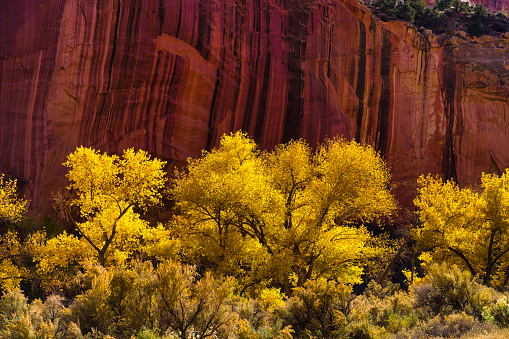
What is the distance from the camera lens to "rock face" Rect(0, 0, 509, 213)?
26406 millimetres

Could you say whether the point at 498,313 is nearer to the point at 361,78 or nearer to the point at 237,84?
the point at 237,84

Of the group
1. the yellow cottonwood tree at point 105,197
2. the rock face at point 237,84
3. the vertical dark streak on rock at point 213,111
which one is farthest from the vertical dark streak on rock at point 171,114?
the yellow cottonwood tree at point 105,197

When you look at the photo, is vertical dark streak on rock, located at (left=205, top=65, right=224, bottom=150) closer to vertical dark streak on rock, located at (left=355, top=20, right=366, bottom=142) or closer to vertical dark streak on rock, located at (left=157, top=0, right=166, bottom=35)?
vertical dark streak on rock, located at (left=157, top=0, right=166, bottom=35)

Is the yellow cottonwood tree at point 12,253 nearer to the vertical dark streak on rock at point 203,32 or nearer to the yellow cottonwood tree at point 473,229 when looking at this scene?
the vertical dark streak on rock at point 203,32

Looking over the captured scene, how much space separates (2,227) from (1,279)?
9148 mm

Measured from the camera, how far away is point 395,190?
114 feet

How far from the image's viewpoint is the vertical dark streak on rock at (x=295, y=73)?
31.8 meters

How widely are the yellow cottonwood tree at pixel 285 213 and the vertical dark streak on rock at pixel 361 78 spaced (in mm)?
17428

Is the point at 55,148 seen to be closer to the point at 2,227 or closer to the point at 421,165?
the point at 2,227

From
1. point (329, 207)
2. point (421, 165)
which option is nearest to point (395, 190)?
point (421, 165)

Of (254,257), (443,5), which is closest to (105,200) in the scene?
(254,257)

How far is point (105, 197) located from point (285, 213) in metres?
7.70

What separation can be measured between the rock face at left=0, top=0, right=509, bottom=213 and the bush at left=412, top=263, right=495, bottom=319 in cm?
2082

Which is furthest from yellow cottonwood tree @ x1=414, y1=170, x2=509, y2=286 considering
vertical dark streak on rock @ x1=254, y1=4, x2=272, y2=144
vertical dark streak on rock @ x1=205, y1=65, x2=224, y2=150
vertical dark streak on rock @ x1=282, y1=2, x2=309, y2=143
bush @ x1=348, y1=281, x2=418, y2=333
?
vertical dark streak on rock @ x1=205, y1=65, x2=224, y2=150
